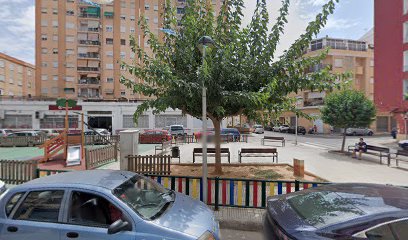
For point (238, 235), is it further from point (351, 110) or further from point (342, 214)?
point (351, 110)

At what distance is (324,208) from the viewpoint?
9.73ft

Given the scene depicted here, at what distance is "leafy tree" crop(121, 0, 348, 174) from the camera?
24.2 ft

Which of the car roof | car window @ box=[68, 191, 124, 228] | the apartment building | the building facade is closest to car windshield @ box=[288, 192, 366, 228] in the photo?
car window @ box=[68, 191, 124, 228]

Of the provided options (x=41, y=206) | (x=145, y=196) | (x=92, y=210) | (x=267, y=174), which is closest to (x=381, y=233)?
(x=145, y=196)

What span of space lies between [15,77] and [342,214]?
2622 inches

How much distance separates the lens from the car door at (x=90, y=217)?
2.89 meters

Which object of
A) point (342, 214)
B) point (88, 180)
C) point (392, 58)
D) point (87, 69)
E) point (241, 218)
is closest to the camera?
point (342, 214)

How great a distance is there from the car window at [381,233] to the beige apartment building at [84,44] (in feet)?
137

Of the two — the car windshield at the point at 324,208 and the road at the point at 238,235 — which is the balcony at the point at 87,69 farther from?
the car windshield at the point at 324,208

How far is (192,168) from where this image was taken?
1054 centimetres

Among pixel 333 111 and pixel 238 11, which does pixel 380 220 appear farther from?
pixel 333 111

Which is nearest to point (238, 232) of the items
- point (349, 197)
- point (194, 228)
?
point (194, 228)

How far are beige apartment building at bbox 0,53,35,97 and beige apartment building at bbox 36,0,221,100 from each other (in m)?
12.7

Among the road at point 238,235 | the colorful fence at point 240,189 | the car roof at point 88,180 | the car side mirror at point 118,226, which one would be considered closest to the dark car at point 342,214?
the road at point 238,235
